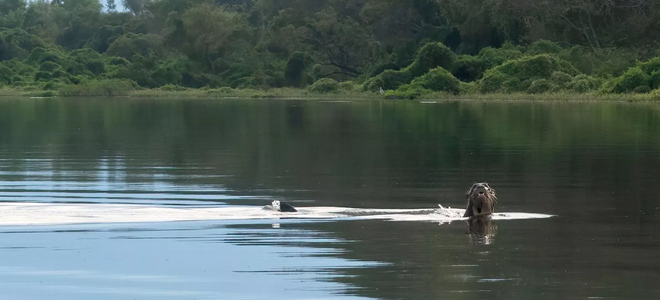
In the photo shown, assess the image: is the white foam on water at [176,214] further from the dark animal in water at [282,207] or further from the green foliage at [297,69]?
the green foliage at [297,69]

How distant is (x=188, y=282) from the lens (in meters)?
7.78

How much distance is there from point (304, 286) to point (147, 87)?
65325 mm

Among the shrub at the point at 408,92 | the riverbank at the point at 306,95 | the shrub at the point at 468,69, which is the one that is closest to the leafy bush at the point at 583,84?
the riverbank at the point at 306,95

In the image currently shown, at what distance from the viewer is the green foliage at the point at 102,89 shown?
67.3 m

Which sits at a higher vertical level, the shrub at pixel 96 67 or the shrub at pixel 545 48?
the shrub at pixel 545 48

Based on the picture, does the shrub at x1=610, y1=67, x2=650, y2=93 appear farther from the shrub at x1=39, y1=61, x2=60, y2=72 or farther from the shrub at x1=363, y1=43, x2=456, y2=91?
the shrub at x1=39, y1=61, x2=60, y2=72

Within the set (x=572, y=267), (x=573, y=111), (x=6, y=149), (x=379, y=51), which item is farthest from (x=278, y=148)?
(x=379, y=51)

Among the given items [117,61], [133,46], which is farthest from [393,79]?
[133,46]

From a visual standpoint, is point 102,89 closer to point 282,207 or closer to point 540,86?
point 540,86

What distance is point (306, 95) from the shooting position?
6188 cm

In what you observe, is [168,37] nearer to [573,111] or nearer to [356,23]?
[356,23]

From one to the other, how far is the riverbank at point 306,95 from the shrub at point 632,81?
2.39ft

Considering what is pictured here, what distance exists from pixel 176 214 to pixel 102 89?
2283 inches

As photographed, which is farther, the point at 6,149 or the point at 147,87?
the point at 147,87
